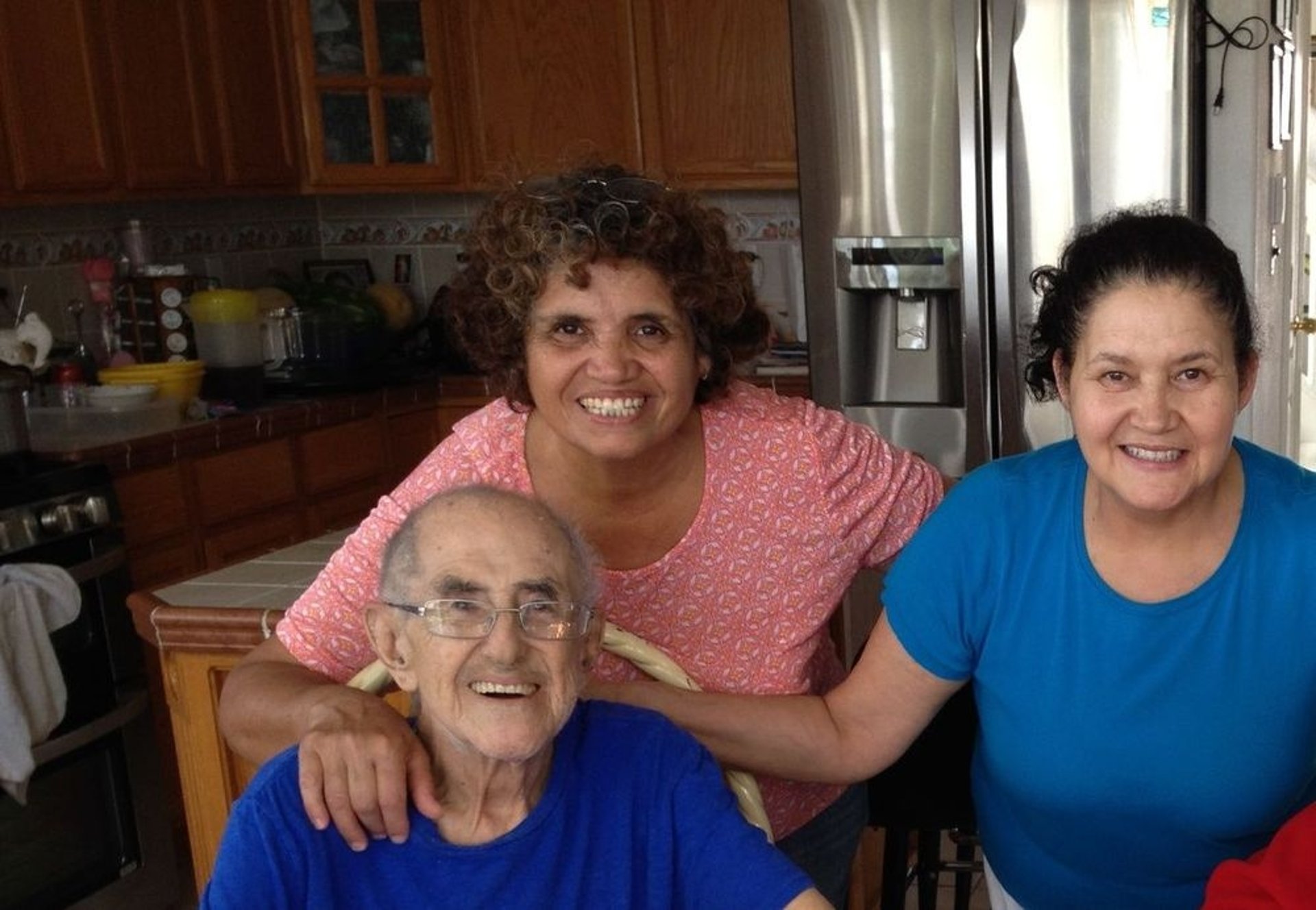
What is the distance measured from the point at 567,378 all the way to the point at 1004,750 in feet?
1.87

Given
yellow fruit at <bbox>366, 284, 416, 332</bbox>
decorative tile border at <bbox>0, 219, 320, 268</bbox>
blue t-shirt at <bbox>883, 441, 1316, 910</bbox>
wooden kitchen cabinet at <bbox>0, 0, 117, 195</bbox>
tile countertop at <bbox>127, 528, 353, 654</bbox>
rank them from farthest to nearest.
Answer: yellow fruit at <bbox>366, 284, 416, 332</bbox>, decorative tile border at <bbox>0, 219, 320, 268</bbox>, wooden kitchen cabinet at <bbox>0, 0, 117, 195</bbox>, tile countertop at <bbox>127, 528, 353, 654</bbox>, blue t-shirt at <bbox>883, 441, 1316, 910</bbox>

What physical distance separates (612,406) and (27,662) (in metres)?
1.92

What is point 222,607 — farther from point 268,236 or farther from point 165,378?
point 268,236

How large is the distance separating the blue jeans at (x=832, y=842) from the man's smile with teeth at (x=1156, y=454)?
1.81 ft

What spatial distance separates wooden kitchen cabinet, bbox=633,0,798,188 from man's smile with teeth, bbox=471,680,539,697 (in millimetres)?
3095

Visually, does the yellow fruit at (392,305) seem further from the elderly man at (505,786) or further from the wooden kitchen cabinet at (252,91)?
the elderly man at (505,786)

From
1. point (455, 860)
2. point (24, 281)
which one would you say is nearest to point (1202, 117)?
point (455, 860)

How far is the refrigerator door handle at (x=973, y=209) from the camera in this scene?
2.94m

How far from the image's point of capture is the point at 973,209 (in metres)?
2.97

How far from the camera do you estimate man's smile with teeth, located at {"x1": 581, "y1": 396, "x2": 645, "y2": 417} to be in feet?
4.75

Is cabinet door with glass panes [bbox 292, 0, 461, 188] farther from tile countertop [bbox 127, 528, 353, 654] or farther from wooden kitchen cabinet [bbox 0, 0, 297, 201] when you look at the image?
tile countertop [bbox 127, 528, 353, 654]

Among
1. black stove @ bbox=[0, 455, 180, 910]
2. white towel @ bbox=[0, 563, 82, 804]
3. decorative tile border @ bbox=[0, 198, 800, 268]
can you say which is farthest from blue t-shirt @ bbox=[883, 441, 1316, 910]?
decorative tile border @ bbox=[0, 198, 800, 268]

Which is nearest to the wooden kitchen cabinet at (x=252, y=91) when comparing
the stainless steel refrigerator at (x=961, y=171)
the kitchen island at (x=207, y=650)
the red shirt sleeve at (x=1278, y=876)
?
the stainless steel refrigerator at (x=961, y=171)

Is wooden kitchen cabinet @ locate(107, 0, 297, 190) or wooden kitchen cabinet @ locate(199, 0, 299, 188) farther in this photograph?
wooden kitchen cabinet @ locate(199, 0, 299, 188)
